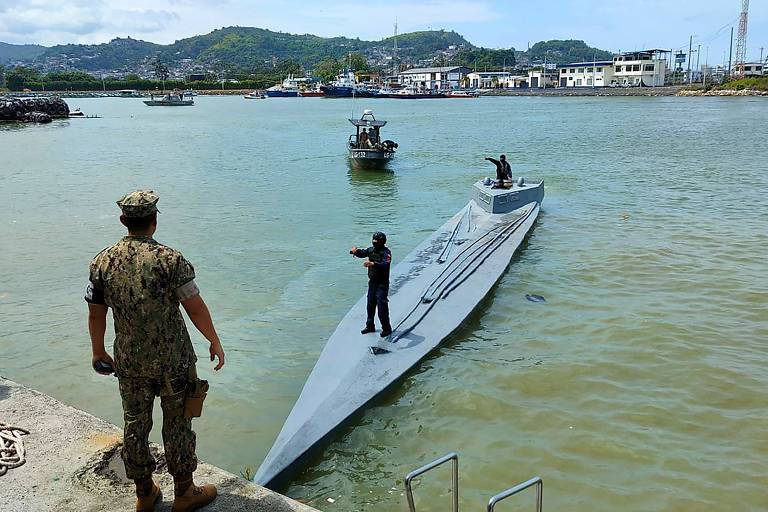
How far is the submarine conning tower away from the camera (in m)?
18.2

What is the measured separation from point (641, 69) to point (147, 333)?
170566 mm

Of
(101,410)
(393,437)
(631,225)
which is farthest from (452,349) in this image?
(631,225)

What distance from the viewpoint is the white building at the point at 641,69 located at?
152 meters

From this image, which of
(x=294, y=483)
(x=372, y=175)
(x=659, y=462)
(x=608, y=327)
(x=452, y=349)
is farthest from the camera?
(x=372, y=175)

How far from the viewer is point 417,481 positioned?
21.4ft

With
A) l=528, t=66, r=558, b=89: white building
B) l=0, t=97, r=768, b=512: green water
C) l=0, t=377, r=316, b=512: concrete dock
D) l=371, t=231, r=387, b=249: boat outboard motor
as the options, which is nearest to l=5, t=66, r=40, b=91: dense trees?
l=528, t=66, r=558, b=89: white building

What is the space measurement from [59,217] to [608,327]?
18.8 meters

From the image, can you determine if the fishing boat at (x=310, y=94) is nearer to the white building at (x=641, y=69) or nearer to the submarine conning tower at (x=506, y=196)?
the white building at (x=641, y=69)

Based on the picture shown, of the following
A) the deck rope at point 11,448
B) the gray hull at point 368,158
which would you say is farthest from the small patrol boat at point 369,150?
the deck rope at point 11,448

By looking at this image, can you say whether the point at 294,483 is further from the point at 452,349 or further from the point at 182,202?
the point at 182,202

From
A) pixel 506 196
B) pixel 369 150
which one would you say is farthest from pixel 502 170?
pixel 369 150

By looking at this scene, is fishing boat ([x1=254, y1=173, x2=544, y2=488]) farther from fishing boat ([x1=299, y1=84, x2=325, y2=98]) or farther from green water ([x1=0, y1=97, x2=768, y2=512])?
fishing boat ([x1=299, y1=84, x2=325, y2=98])

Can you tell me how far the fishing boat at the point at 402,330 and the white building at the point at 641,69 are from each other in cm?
15473

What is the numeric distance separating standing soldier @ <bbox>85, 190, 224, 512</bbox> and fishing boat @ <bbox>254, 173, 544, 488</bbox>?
6.16 feet
